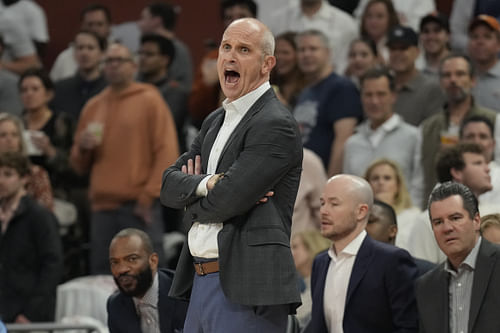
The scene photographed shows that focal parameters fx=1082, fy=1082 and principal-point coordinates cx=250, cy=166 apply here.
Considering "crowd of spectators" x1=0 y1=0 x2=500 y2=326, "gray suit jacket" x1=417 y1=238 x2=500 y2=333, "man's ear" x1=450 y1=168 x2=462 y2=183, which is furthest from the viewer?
"crowd of spectators" x1=0 y1=0 x2=500 y2=326

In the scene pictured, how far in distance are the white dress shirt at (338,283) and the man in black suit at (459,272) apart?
36cm

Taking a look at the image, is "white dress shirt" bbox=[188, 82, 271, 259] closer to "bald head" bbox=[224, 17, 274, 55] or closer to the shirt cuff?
the shirt cuff

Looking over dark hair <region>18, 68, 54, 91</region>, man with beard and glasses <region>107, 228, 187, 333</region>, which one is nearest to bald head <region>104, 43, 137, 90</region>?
dark hair <region>18, 68, 54, 91</region>

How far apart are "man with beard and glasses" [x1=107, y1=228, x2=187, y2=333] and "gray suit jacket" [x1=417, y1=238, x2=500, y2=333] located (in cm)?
118

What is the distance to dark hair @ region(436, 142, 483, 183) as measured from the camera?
6.55 metres

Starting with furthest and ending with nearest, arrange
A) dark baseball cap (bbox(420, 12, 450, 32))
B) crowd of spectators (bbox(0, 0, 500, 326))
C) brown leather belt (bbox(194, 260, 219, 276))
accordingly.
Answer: dark baseball cap (bbox(420, 12, 450, 32)) < crowd of spectators (bbox(0, 0, 500, 326)) < brown leather belt (bbox(194, 260, 219, 276))

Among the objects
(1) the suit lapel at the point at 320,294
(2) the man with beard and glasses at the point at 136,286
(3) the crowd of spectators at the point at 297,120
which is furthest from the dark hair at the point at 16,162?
(1) the suit lapel at the point at 320,294

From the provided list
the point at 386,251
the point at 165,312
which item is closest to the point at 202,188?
the point at 165,312

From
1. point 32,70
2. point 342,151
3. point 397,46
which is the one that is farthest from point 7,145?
point 397,46

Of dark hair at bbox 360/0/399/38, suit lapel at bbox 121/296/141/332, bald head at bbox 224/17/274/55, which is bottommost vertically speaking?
suit lapel at bbox 121/296/141/332

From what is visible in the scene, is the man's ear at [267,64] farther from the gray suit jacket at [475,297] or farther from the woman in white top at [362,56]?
the woman in white top at [362,56]

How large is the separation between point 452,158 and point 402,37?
218 cm

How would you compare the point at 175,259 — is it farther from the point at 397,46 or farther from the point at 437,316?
the point at 437,316

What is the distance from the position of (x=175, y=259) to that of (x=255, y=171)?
460cm
